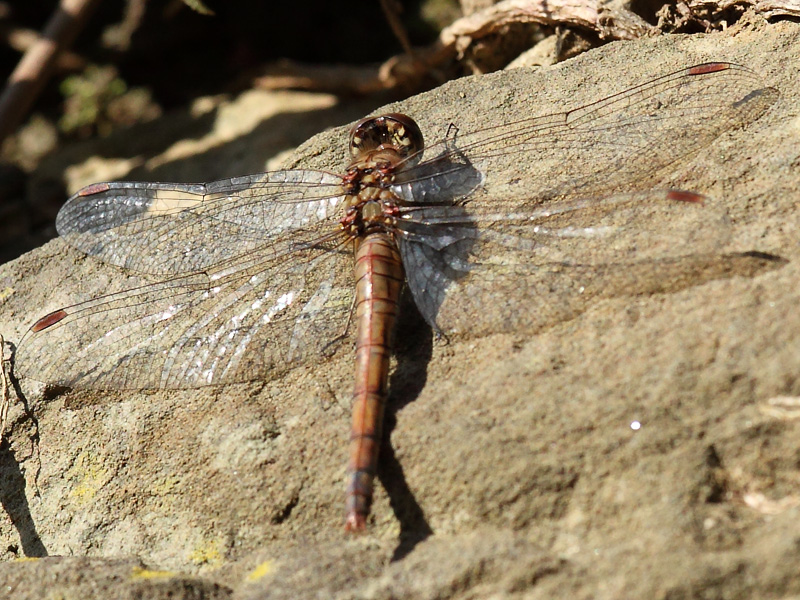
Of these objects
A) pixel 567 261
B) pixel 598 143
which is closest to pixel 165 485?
pixel 567 261

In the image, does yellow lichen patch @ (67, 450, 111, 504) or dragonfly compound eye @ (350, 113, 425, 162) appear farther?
dragonfly compound eye @ (350, 113, 425, 162)

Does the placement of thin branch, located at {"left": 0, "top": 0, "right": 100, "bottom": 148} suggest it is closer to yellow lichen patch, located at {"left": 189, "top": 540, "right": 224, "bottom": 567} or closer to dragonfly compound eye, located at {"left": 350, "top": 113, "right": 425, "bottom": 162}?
dragonfly compound eye, located at {"left": 350, "top": 113, "right": 425, "bottom": 162}

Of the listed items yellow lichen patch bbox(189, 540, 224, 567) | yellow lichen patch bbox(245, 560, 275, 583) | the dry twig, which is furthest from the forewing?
yellow lichen patch bbox(245, 560, 275, 583)

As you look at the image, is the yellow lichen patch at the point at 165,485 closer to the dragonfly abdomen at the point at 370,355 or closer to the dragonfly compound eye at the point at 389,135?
the dragonfly abdomen at the point at 370,355

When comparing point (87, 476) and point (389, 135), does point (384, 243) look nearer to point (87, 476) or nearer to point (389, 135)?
point (389, 135)

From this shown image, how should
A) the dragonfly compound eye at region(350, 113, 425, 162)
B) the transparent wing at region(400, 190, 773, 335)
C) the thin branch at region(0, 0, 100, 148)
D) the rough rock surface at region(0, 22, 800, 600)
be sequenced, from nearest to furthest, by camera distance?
the rough rock surface at region(0, 22, 800, 600) → the transparent wing at region(400, 190, 773, 335) → the dragonfly compound eye at region(350, 113, 425, 162) → the thin branch at region(0, 0, 100, 148)

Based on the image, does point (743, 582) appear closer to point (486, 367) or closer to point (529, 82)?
point (486, 367)

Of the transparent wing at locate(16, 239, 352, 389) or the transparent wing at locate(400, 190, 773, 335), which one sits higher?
the transparent wing at locate(16, 239, 352, 389)

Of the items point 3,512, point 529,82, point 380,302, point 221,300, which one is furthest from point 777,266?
point 3,512
